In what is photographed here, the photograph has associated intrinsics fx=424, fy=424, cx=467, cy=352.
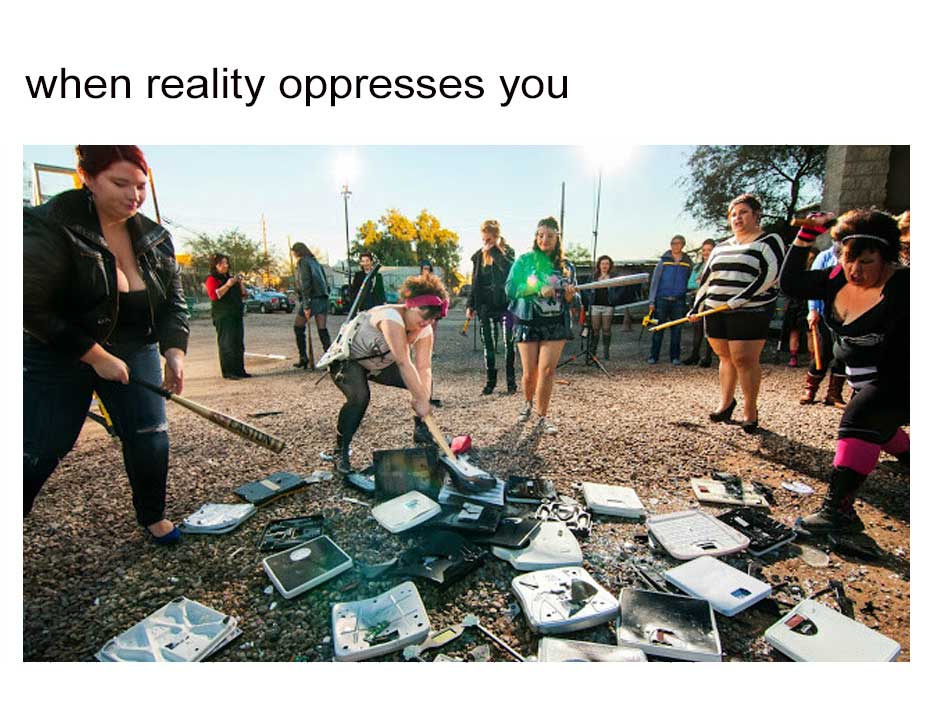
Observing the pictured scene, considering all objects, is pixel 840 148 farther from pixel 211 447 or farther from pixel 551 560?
pixel 211 447

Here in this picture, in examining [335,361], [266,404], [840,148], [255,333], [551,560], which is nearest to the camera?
[551,560]

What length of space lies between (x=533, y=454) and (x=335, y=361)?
1.75m

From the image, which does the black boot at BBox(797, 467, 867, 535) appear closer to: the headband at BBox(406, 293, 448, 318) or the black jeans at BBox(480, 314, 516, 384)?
the headband at BBox(406, 293, 448, 318)

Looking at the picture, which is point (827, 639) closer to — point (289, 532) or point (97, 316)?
point (289, 532)

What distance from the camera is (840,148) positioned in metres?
8.02

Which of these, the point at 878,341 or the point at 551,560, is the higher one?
the point at 878,341

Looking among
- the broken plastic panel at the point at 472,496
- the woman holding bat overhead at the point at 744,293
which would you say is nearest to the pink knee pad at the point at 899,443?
the woman holding bat overhead at the point at 744,293

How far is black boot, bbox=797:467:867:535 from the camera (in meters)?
2.36

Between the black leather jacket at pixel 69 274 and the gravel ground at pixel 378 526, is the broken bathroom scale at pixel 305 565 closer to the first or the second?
the gravel ground at pixel 378 526

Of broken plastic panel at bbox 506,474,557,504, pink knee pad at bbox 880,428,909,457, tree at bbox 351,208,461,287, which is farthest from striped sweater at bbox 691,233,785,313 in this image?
tree at bbox 351,208,461,287
